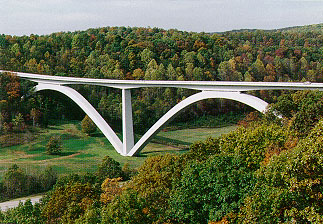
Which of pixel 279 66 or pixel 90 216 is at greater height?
pixel 279 66

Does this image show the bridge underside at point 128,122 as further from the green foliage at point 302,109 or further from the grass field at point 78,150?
the green foliage at point 302,109

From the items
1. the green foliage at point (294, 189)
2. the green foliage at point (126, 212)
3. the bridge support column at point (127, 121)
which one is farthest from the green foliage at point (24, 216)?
the bridge support column at point (127, 121)

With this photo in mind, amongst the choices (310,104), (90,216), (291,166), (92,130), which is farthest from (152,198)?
(92,130)

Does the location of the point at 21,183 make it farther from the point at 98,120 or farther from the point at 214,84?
the point at 214,84

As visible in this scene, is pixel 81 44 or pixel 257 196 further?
pixel 81 44

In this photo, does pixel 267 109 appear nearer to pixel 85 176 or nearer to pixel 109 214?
pixel 85 176

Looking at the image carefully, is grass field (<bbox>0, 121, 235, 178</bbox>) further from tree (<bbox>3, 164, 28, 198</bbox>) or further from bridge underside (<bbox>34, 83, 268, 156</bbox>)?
tree (<bbox>3, 164, 28, 198</bbox>)

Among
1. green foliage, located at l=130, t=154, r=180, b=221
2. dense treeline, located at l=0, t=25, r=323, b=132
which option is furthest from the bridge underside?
green foliage, located at l=130, t=154, r=180, b=221
